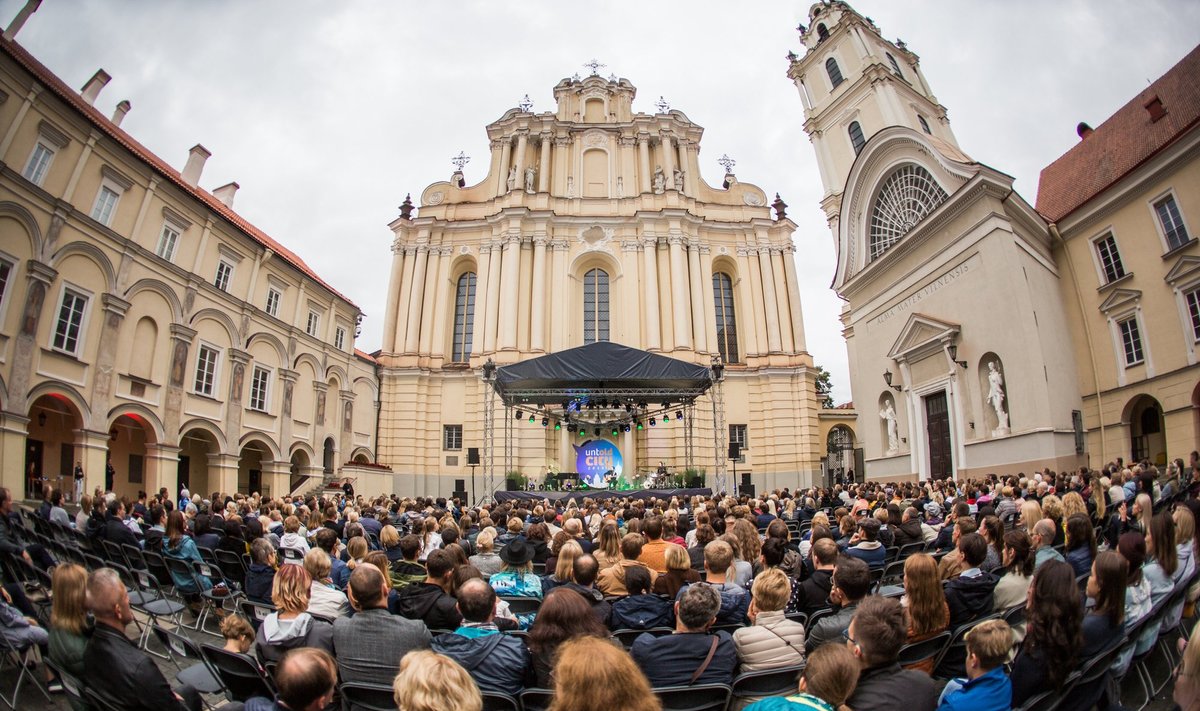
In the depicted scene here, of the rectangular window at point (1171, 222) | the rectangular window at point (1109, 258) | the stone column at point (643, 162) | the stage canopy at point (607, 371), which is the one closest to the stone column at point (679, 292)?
the stone column at point (643, 162)

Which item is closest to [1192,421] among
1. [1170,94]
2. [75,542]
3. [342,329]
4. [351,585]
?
[1170,94]

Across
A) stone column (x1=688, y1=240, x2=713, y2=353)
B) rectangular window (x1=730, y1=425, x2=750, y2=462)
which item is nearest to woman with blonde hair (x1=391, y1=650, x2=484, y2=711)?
stone column (x1=688, y1=240, x2=713, y2=353)

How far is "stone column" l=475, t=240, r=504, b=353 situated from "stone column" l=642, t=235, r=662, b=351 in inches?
275

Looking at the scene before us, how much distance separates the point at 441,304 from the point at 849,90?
21.9m

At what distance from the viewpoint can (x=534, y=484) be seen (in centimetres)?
2564

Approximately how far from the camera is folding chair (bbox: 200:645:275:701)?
3277 millimetres

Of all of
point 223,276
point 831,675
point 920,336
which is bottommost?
point 831,675

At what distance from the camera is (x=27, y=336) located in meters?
14.5

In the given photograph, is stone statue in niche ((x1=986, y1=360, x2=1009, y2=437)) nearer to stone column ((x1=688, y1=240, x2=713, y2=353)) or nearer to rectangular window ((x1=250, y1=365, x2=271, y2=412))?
stone column ((x1=688, y1=240, x2=713, y2=353))

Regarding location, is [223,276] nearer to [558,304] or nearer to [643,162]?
[558,304]

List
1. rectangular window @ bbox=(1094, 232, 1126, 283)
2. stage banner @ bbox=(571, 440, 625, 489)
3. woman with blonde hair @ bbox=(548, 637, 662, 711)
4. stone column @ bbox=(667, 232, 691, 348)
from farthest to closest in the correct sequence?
stone column @ bbox=(667, 232, 691, 348) < stage banner @ bbox=(571, 440, 625, 489) < rectangular window @ bbox=(1094, 232, 1126, 283) < woman with blonde hair @ bbox=(548, 637, 662, 711)

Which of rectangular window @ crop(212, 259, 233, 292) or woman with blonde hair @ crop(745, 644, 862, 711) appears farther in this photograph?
rectangular window @ crop(212, 259, 233, 292)

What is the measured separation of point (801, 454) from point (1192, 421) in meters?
15.9

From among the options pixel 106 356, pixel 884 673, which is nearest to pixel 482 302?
pixel 106 356
